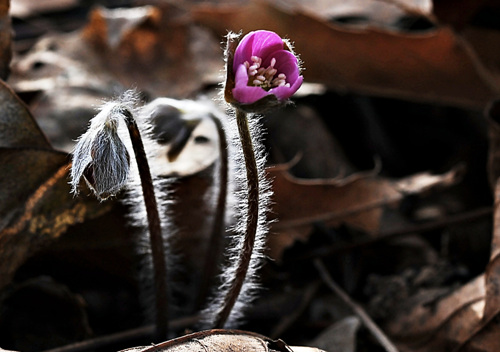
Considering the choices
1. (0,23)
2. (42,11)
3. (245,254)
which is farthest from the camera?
(42,11)

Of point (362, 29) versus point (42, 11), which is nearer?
point (362, 29)

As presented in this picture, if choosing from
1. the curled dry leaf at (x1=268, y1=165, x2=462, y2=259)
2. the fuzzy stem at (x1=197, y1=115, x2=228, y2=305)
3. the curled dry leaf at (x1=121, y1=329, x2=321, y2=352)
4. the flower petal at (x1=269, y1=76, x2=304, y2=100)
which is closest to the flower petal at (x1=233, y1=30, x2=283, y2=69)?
the flower petal at (x1=269, y1=76, x2=304, y2=100)

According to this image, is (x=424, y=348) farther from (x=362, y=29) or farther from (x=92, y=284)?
(x=362, y=29)

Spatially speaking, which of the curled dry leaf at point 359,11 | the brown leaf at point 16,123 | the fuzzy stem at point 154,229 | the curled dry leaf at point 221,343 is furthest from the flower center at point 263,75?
the curled dry leaf at point 359,11

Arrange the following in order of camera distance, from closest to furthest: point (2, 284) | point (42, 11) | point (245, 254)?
point (245, 254)
point (2, 284)
point (42, 11)

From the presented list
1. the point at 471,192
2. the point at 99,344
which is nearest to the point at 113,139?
the point at 99,344

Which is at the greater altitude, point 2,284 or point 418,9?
point 418,9

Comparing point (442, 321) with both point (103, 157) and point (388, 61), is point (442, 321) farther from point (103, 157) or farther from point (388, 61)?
point (388, 61)
